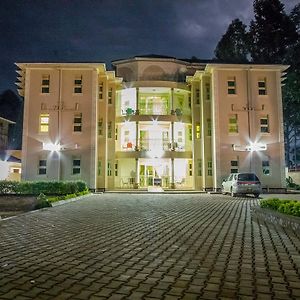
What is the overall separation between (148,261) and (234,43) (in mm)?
49571

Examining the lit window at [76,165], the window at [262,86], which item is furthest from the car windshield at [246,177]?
the lit window at [76,165]

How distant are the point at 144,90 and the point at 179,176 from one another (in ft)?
29.8

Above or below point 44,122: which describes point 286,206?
below

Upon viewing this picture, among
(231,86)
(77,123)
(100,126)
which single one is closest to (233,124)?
(231,86)

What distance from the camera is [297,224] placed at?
8.16 m

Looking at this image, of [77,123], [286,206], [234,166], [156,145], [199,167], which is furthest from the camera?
[156,145]

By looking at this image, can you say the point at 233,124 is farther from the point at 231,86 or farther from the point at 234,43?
the point at 234,43

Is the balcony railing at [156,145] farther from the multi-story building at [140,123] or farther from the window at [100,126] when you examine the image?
the window at [100,126]

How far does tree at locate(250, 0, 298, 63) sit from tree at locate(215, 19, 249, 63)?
116cm

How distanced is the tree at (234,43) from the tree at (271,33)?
3.80ft

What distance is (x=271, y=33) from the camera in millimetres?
49125

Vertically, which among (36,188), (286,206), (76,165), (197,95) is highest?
(197,95)

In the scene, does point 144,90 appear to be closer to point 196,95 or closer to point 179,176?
point 196,95

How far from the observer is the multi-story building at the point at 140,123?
27375mm
